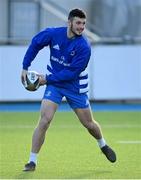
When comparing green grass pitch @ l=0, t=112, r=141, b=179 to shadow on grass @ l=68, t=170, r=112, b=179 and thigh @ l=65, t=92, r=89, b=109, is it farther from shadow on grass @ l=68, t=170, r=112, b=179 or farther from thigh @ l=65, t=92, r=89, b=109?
thigh @ l=65, t=92, r=89, b=109

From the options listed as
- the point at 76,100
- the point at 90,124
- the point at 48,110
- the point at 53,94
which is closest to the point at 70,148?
the point at 90,124

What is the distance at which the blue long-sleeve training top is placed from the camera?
1141 cm

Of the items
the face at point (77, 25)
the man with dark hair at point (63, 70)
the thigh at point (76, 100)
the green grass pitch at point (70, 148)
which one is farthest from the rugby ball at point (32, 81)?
the green grass pitch at point (70, 148)

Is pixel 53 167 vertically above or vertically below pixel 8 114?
above

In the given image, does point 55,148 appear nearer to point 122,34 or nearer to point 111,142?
point 111,142

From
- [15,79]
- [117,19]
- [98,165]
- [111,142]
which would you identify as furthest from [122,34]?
[98,165]

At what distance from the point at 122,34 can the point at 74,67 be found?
547 inches

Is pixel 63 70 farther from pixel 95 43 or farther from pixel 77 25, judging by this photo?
pixel 95 43

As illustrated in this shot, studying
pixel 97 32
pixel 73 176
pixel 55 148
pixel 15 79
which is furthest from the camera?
pixel 97 32

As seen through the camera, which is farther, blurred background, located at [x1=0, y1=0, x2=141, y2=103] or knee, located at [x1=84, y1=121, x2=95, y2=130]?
blurred background, located at [x1=0, y1=0, x2=141, y2=103]

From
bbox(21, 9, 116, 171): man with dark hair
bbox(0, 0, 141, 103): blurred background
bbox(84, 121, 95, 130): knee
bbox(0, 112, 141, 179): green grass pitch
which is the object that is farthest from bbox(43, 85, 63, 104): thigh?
Result: bbox(0, 0, 141, 103): blurred background

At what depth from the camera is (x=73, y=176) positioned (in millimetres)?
10781

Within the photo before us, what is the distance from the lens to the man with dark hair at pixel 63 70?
1129 cm

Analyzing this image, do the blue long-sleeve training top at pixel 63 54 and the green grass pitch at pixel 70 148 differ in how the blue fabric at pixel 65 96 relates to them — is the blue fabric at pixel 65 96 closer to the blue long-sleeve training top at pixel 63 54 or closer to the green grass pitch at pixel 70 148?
the blue long-sleeve training top at pixel 63 54
